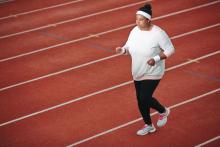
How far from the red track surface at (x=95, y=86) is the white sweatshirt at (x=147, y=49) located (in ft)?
3.88

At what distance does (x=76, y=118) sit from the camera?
6758 mm

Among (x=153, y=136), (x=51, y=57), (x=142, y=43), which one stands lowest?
(x=153, y=136)

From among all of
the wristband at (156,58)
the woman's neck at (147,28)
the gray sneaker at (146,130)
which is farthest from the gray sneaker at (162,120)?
the woman's neck at (147,28)

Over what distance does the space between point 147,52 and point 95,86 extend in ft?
9.14

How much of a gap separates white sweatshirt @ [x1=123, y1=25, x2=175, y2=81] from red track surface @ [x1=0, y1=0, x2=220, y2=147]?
3.88 ft

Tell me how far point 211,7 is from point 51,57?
6062mm

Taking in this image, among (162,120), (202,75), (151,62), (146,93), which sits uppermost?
(151,62)

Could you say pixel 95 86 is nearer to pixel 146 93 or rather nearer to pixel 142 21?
pixel 146 93

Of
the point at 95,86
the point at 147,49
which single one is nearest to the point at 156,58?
the point at 147,49

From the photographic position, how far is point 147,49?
5277 mm

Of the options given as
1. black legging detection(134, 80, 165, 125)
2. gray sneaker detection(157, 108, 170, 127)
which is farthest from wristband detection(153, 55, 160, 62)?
gray sneaker detection(157, 108, 170, 127)

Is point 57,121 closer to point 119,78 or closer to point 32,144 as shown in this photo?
point 32,144

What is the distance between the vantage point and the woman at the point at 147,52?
524 cm

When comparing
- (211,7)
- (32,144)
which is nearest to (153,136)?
(32,144)
